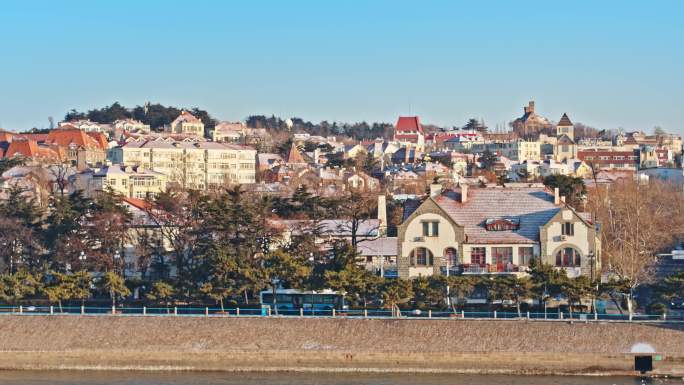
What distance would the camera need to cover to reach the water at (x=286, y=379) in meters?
39.5

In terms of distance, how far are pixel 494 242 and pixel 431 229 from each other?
235 centimetres

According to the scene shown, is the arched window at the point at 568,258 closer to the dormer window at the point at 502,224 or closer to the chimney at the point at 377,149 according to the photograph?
the dormer window at the point at 502,224

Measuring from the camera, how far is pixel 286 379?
4022 cm

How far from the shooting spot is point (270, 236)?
51.8 metres


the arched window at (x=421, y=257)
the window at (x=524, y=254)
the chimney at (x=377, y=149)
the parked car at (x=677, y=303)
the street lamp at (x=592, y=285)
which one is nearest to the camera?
the street lamp at (x=592, y=285)

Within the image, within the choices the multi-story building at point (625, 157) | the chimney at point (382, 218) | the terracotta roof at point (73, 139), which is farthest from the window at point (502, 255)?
the multi-story building at point (625, 157)

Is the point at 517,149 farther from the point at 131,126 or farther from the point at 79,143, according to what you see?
the point at 79,143

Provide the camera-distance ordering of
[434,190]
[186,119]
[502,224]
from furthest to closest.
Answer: [186,119] < [434,190] < [502,224]

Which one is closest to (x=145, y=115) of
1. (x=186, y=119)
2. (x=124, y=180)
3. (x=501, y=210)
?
(x=186, y=119)

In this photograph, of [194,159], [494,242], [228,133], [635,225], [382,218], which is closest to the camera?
[494,242]

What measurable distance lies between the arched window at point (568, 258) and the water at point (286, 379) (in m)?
8.97

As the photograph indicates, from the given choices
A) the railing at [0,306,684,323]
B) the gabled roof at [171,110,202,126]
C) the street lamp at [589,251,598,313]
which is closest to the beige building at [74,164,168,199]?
the railing at [0,306,684,323]

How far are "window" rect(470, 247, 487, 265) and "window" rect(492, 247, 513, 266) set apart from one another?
1.12 feet

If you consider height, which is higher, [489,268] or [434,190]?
[434,190]
